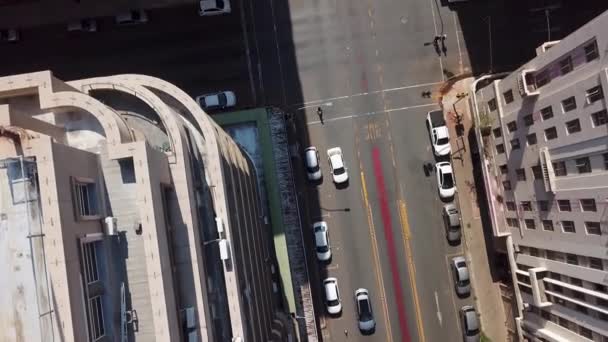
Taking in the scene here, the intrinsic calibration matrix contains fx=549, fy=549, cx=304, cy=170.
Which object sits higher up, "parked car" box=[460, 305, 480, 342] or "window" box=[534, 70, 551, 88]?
"window" box=[534, 70, 551, 88]

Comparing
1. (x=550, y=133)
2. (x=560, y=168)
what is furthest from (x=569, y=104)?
(x=560, y=168)

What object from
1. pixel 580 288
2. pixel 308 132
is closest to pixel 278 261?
pixel 308 132

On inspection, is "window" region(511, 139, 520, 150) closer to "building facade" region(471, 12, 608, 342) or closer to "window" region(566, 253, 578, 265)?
"building facade" region(471, 12, 608, 342)

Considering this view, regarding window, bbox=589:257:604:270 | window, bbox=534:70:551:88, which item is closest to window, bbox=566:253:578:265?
window, bbox=589:257:604:270

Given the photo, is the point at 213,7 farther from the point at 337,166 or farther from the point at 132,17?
the point at 337,166

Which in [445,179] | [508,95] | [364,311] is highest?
[508,95]

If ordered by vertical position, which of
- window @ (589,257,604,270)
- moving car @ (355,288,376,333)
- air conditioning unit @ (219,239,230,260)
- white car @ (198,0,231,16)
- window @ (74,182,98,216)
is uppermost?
white car @ (198,0,231,16)
